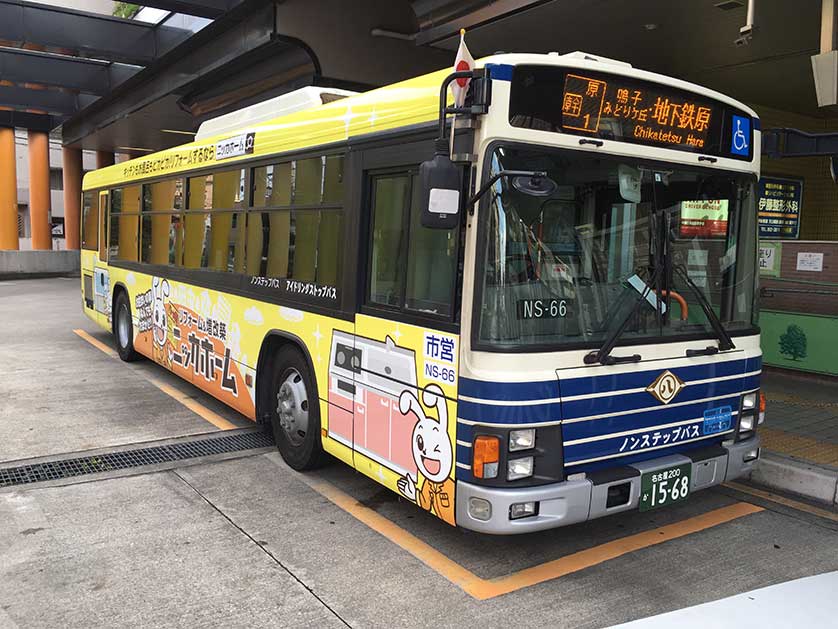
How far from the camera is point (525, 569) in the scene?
4.21 m

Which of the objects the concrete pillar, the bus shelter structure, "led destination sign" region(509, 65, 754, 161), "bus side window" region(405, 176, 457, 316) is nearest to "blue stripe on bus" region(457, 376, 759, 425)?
"bus side window" region(405, 176, 457, 316)

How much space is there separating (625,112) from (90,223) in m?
9.99

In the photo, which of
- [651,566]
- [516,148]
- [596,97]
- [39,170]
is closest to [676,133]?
[596,97]

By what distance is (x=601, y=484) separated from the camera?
394 cm

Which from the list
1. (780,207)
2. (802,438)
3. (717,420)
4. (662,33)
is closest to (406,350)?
(717,420)

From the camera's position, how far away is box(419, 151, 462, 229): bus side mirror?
11.8 ft

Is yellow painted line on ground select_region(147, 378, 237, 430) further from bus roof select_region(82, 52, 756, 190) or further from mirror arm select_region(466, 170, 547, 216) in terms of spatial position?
mirror arm select_region(466, 170, 547, 216)

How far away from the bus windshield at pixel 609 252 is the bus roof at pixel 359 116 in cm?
49

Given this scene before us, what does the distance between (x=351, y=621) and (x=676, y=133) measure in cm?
330

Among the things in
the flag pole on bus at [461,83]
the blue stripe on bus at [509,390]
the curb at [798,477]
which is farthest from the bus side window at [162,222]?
the curb at [798,477]

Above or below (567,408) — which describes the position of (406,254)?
above

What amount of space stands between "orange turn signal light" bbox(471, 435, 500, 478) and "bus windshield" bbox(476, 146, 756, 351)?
0.50m

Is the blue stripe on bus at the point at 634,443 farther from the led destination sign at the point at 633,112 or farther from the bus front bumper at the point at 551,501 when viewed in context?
the led destination sign at the point at 633,112

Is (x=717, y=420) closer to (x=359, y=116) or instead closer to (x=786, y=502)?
(x=786, y=502)
